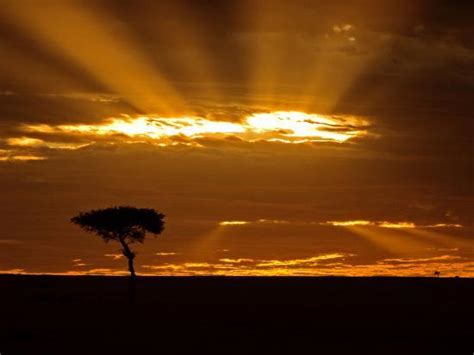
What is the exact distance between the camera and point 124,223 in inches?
3162

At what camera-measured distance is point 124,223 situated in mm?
80312

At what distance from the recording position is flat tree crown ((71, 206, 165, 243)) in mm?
80438
